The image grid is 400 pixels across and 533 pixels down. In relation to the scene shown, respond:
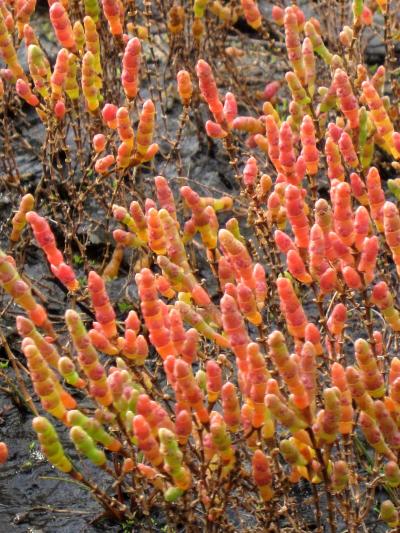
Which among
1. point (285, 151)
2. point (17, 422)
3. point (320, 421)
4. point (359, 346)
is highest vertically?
point (285, 151)

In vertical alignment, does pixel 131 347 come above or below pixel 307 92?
below

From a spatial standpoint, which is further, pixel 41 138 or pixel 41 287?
pixel 41 138

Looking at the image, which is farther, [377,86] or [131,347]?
[377,86]

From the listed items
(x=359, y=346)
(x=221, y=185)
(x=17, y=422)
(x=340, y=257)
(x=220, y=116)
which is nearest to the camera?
(x=359, y=346)

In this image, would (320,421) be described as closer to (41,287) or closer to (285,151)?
(285,151)

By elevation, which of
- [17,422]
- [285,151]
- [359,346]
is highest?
[285,151]

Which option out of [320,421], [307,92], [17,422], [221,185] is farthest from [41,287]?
[320,421]

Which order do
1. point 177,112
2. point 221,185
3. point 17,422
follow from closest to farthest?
point 17,422 → point 221,185 → point 177,112

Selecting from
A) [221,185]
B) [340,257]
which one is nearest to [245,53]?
[221,185]

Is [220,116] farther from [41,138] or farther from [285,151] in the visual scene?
[41,138]
